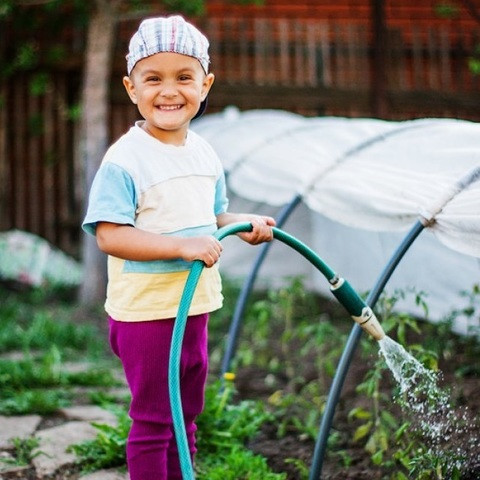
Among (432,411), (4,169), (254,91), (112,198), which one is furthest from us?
(254,91)

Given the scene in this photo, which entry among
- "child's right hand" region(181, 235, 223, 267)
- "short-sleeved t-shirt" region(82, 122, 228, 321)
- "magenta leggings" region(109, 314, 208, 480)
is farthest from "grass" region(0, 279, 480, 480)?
"child's right hand" region(181, 235, 223, 267)

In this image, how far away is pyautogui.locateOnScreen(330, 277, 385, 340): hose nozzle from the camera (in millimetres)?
2547

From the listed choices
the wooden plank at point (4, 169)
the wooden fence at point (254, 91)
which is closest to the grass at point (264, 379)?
the wooden plank at point (4, 169)

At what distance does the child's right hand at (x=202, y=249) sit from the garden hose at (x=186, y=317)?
0.06ft

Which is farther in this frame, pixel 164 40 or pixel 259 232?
pixel 259 232

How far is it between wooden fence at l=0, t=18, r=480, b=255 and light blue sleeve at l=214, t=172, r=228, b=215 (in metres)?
4.48

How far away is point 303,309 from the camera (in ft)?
18.9

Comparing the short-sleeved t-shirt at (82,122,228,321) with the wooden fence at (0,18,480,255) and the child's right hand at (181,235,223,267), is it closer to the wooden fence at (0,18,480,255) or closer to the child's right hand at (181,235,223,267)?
the child's right hand at (181,235,223,267)

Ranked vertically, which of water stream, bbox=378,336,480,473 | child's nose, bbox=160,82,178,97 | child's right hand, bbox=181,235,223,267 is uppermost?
child's nose, bbox=160,82,178,97

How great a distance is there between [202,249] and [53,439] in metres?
1.46

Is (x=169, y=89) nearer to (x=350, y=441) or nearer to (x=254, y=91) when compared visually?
(x=350, y=441)

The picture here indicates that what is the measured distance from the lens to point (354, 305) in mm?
2572

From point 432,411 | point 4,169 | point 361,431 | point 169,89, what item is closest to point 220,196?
point 169,89

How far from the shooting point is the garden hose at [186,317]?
2.03 metres
